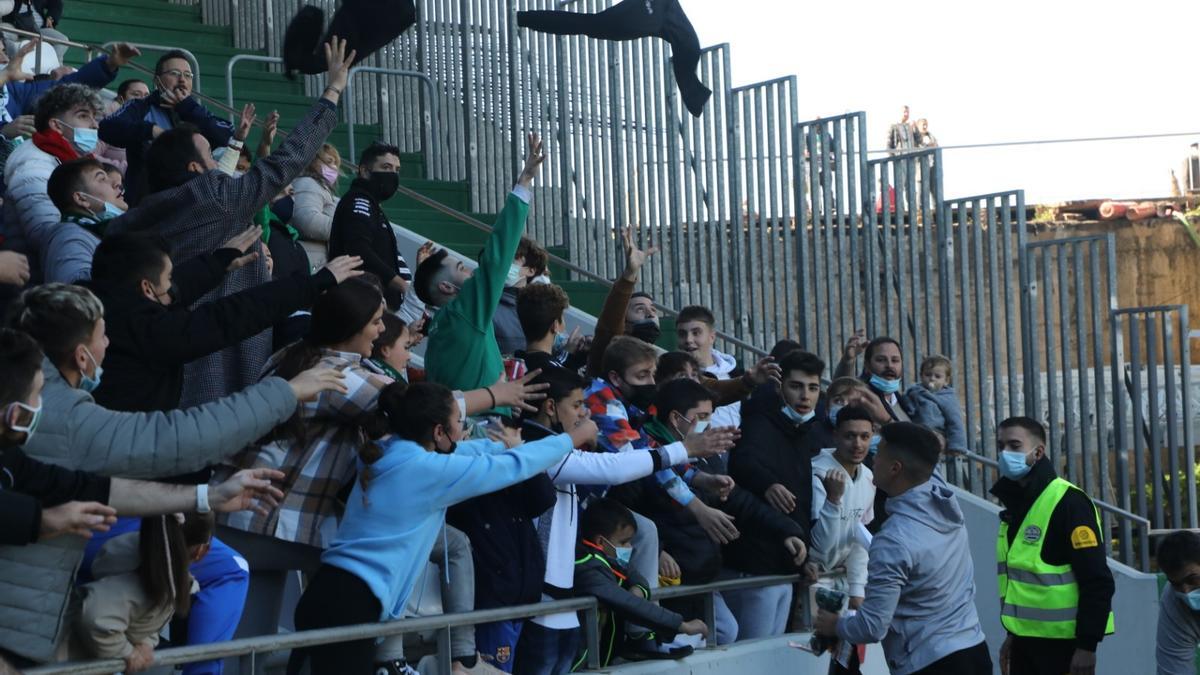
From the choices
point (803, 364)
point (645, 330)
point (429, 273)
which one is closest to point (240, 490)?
point (429, 273)

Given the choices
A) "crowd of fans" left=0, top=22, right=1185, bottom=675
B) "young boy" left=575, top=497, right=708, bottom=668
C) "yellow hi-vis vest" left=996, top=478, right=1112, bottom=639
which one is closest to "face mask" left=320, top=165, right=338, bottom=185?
"crowd of fans" left=0, top=22, right=1185, bottom=675

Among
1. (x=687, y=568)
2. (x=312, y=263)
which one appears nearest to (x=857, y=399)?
(x=687, y=568)

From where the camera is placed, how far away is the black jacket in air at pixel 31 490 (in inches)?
148

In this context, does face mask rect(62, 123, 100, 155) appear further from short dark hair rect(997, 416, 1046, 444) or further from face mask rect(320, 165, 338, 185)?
short dark hair rect(997, 416, 1046, 444)

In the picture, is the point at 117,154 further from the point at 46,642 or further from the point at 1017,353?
the point at 1017,353

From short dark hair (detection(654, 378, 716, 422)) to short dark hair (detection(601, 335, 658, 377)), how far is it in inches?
7.3

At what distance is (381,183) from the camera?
7.98 m

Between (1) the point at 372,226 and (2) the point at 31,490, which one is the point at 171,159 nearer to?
(1) the point at 372,226

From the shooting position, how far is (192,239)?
602 cm

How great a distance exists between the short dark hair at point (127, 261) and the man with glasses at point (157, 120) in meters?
2.56

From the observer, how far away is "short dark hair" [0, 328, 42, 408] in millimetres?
3840

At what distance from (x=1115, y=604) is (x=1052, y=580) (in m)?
4.59

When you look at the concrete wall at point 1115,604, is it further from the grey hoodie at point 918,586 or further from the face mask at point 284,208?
the face mask at point 284,208

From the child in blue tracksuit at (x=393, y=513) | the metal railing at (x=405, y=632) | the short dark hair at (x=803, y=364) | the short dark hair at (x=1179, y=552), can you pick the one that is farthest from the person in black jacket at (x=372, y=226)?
the short dark hair at (x=1179, y=552)
